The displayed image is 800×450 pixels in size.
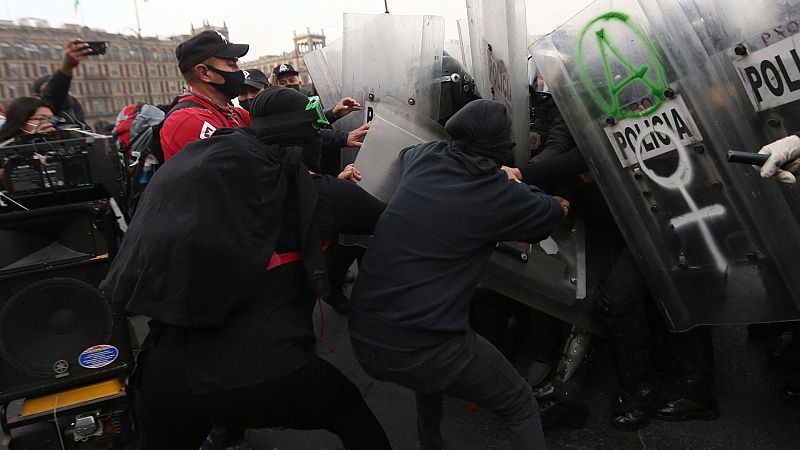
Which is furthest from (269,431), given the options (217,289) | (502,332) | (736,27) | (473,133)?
(736,27)

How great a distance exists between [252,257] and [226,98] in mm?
1369

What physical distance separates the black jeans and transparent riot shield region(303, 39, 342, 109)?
1836 millimetres

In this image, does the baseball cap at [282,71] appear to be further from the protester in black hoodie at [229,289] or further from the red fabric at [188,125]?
the protester in black hoodie at [229,289]

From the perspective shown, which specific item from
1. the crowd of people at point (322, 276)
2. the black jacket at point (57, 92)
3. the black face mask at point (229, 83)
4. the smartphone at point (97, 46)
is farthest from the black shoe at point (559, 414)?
the black jacket at point (57, 92)

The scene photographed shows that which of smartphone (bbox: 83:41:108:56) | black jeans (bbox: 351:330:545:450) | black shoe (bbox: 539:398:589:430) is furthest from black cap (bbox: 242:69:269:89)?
black shoe (bbox: 539:398:589:430)

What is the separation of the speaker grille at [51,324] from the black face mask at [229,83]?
1.07m

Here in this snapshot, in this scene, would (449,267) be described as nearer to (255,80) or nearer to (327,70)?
(327,70)

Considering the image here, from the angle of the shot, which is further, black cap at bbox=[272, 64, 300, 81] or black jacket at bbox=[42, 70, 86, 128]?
black cap at bbox=[272, 64, 300, 81]

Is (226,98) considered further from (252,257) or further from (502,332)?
(502,332)

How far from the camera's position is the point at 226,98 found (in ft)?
8.49

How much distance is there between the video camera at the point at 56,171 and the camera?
7.92ft

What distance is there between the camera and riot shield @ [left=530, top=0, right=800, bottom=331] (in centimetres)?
183

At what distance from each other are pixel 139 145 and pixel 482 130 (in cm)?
225

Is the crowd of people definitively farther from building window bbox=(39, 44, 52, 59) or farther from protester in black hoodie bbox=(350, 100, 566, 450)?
building window bbox=(39, 44, 52, 59)
